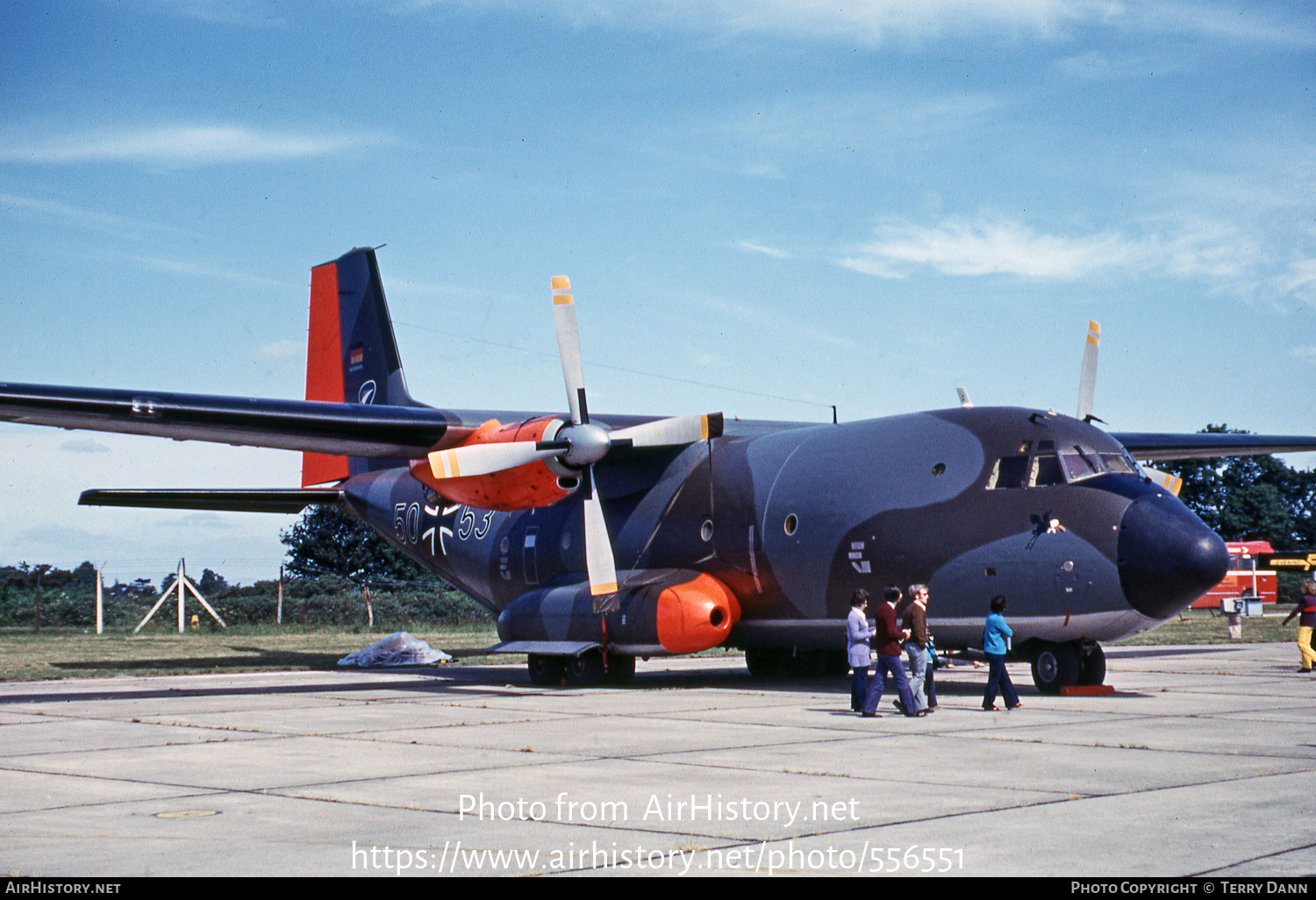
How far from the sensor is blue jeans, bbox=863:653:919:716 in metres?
13.7

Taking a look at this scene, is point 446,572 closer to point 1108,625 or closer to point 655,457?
point 655,457

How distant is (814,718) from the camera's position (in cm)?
1370

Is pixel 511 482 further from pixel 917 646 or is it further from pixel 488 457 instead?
pixel 917 646

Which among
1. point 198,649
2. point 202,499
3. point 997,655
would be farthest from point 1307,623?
point 198,649

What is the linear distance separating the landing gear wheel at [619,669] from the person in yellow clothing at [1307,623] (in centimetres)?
1042

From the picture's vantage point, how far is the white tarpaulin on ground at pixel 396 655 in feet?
81.2

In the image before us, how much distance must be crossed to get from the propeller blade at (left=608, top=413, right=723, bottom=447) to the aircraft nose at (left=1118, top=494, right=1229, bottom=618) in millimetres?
5807

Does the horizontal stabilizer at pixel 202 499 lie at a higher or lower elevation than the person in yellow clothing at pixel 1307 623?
higher

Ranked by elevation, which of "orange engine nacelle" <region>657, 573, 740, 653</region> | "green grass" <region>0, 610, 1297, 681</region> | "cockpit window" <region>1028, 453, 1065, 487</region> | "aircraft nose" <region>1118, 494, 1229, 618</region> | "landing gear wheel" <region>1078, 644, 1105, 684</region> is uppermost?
"cockpit window" <region>1028, 453, 1065, 487</region>

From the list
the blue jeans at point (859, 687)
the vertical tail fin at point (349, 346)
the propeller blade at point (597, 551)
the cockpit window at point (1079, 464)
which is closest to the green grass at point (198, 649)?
the vertical tail fin at point (349, 346)

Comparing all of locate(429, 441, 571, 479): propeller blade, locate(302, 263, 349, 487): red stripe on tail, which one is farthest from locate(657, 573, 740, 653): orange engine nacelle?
locate(302, 263, 349, 487): red stripe on tail

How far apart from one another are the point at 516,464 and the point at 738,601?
3.72 metres

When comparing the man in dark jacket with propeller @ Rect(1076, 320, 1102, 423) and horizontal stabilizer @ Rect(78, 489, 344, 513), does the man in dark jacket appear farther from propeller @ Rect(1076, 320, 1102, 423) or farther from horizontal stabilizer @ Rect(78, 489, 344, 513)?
horizontal stabilizer @ Rect(78, 489, 344, 513)

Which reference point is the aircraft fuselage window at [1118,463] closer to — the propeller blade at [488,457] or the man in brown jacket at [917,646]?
the man in brown jacket at [917,646]
